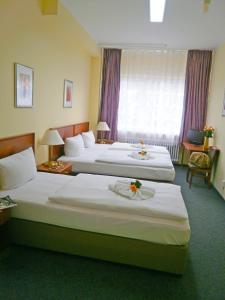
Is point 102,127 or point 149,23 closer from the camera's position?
point 149,23

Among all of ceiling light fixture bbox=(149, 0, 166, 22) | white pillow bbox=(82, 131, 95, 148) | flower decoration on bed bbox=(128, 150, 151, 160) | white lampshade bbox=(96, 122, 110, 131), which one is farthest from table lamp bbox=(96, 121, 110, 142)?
ceiling light fixture bbox=(149, 0, 166, 22)

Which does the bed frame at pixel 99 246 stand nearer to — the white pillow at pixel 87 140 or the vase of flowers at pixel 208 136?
the white pillow at pixel 87 140

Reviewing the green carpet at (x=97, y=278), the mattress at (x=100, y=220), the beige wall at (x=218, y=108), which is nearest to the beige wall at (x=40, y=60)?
the mattress at (x=100, y=220)

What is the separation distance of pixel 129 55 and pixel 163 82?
1077mm

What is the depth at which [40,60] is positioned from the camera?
3.28 meters

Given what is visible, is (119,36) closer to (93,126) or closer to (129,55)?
(129,55)

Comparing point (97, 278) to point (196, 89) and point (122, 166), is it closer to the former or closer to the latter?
point (122, 166)

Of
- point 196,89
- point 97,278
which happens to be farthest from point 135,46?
point 97,278

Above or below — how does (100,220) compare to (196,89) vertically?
below

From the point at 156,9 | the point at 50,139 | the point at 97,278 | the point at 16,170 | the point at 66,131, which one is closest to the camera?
the point at 97,278

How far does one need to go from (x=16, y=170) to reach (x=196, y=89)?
183 inches

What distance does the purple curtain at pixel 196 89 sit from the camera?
5492mm

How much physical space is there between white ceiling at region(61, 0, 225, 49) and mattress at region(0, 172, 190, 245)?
2819 millimetres

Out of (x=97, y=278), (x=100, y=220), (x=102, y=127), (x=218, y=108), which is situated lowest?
(x=97, y=278)
